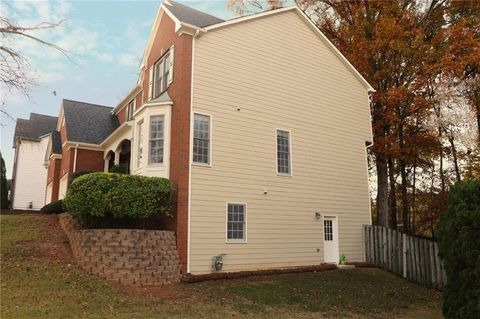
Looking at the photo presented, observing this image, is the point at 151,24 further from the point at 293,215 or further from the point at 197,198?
the point at 293,215

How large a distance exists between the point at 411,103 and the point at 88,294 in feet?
60.2

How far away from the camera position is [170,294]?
1119 centimetres

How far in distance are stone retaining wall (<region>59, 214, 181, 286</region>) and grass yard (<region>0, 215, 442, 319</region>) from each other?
0.44 meters

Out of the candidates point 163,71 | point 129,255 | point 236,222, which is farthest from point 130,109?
point 129,255

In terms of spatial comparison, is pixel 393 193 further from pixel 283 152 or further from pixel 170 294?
pixel 170 294

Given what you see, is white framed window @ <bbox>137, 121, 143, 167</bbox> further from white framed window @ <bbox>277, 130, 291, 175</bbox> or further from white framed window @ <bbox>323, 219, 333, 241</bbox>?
white framed window @ <bbox>323, 219, 333, 241</bbox>

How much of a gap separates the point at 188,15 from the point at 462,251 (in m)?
13.1

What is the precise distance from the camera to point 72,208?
43.6ft

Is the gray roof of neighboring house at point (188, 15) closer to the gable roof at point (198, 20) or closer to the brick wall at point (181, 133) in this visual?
the gable roof at point (198, 20)

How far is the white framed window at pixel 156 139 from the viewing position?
1474cm

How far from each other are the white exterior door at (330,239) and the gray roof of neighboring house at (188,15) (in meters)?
9.44

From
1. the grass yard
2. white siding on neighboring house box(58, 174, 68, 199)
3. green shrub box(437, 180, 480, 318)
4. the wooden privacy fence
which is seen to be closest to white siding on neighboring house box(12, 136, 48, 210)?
white siding on neighboring house box(58, 174, 68, 199)

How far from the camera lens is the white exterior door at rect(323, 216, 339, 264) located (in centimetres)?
1725

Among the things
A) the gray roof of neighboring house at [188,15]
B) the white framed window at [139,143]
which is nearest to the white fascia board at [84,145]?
the white framed window at [139,143]
